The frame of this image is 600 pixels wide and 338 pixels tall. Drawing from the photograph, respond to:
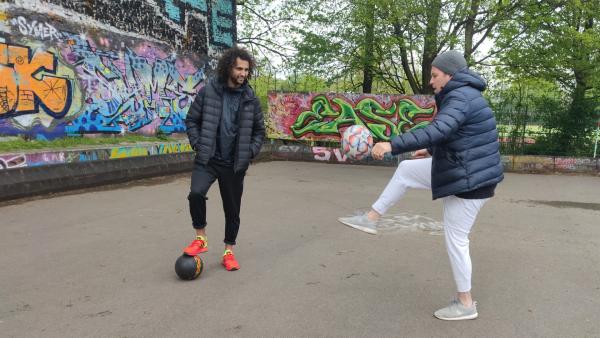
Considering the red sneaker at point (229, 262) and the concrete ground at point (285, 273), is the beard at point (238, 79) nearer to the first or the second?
the red sneaker at point (229, 262)

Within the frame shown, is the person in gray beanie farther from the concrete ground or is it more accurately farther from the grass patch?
the grass patch

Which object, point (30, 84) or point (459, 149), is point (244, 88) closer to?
point (459, 149)

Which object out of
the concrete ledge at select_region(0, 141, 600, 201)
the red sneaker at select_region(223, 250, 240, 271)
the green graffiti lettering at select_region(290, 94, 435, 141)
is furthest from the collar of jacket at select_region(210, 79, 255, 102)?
the green graffiti lettering at select_region(290, 94, 435, 141)

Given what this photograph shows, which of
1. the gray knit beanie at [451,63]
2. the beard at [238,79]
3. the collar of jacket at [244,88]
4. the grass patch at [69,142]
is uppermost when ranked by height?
the gray knit beanie at [451,63]

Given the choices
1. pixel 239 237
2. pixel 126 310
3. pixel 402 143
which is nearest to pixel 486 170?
pixel 402 143

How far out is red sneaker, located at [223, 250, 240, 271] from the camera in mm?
4523

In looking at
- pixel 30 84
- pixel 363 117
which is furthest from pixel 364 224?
pixel 363 117

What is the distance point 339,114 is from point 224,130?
11.9 metres

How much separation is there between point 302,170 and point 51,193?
656 centimetres

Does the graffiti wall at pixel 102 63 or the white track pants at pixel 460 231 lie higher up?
the graffiti wall at pixel 102 63

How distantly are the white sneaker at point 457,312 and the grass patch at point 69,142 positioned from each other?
8.07m

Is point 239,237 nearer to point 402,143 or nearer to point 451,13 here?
point 402,143

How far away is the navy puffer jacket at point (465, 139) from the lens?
10.6 ft

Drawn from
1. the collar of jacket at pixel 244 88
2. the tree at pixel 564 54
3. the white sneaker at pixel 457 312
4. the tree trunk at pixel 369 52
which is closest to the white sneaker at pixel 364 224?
the white sneaker at pixel 457 312
